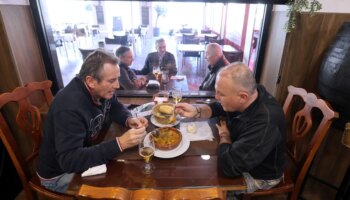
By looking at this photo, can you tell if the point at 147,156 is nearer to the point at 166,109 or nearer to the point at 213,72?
the point at 166,109

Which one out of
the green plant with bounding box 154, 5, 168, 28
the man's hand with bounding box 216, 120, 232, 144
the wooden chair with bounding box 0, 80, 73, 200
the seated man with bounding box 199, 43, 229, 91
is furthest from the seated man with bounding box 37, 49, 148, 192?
the green plant with bounding box 154, 5, 168, 28

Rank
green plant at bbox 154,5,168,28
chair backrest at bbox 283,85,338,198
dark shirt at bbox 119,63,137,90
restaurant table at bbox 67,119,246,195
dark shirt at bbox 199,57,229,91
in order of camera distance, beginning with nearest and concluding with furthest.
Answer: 1. restaurant table at bbox 67,119,246,195
2. chair backrest at bbox 283,85,338,198
3. dark shirt at bbox 119,63,137,90
4. dark shirt at bbox 199,57,229,91
5. green plant at bbox 154,5,168,28

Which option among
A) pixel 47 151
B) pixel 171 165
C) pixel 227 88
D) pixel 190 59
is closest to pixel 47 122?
pixel 47 151

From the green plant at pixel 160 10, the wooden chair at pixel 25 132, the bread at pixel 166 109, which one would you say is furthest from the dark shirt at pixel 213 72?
the green plant at pixel 160 10

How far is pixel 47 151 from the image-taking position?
126cm

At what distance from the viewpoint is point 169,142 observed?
1.24 meters

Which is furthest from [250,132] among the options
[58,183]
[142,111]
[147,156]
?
[58,183]

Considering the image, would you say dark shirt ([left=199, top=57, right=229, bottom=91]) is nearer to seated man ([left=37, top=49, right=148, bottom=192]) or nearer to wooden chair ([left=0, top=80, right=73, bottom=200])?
seated man ([left=37, top=49, right=148, bottom=192])

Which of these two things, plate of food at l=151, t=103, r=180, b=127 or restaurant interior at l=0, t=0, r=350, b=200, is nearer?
restaurant interior at l=0, t=0, r=350, b=200

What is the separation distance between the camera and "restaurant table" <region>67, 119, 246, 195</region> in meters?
1.01

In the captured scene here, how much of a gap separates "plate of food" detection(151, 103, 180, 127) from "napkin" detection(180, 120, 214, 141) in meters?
0.07

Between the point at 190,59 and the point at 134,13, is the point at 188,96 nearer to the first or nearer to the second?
the point at 190,59

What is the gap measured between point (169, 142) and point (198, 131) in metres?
0.26

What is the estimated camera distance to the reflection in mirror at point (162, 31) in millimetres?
5256
